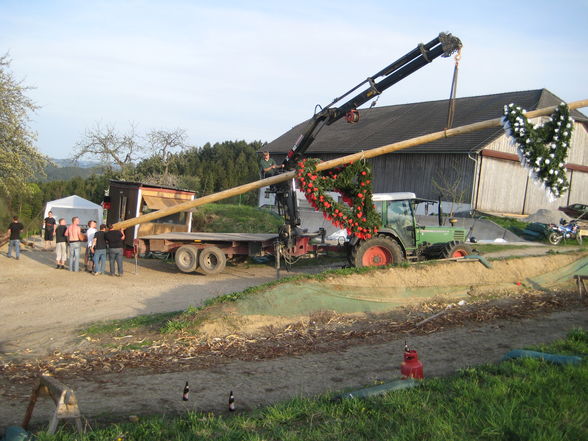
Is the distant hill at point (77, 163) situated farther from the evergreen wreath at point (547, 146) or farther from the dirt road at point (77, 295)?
the evergreen wreath at point (547, 146)

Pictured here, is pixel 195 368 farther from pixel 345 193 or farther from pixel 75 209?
pixel 75 209

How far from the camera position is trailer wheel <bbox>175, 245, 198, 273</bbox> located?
16.8 m

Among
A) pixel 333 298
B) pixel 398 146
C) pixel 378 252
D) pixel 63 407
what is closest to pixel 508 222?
pixel 378 252

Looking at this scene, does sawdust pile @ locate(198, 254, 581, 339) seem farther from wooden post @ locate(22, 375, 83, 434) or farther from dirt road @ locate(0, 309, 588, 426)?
wooden post @ locate(22, 375, 83, 434)

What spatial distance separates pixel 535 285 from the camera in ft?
41.7

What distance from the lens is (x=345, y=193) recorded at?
13453mm

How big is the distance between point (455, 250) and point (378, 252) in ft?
7.12

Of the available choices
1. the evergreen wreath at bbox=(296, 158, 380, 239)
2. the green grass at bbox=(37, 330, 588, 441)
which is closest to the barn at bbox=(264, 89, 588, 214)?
the evergreen wreath at bbox=(296, 158, 380, 239)

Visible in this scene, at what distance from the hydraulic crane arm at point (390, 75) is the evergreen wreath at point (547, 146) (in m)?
2.50

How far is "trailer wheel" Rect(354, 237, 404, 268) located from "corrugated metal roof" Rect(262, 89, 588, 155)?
15368mm

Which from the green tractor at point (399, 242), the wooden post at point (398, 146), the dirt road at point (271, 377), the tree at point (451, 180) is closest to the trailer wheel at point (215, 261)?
the wooden post at point (398, 146)

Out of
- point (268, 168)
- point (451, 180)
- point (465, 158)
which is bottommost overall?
point (268, 168)

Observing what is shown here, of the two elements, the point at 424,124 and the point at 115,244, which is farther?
the point at 424,124

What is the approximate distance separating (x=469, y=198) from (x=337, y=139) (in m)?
11.3
